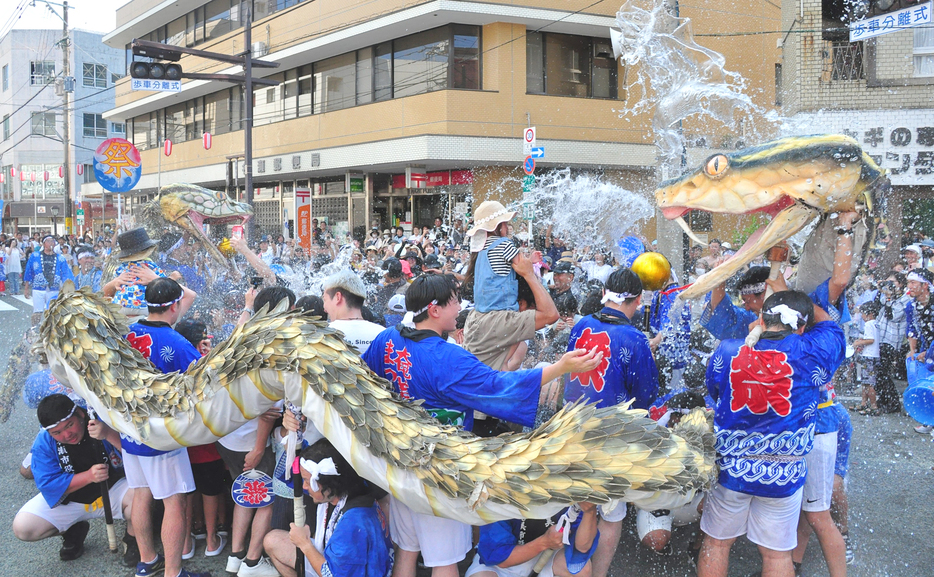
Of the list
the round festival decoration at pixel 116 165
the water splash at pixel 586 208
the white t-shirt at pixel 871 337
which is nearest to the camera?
the white t-shirt at pixel 871 337

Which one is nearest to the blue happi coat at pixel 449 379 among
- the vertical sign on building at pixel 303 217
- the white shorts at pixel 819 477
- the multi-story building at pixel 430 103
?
the white shorts at pixel 819 477

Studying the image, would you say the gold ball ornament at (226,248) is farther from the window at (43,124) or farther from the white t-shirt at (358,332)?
the window at (43,124)

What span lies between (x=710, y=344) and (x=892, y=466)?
6.25ft

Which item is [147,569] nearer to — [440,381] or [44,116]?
[440,381]

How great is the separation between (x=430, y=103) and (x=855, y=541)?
15.0m

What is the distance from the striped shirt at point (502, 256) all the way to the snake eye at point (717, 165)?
3.84ft

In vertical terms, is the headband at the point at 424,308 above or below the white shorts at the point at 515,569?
above

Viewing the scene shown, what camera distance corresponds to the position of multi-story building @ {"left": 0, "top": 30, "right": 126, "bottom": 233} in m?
39.5

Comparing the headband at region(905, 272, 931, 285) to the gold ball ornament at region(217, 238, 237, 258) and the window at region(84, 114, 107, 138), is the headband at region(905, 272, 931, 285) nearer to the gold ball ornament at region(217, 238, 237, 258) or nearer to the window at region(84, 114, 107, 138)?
the gold ball ornament at region(217, 238, 237, 258)

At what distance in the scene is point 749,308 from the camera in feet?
13.4

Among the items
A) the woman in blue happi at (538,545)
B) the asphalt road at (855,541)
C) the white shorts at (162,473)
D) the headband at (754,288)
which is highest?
the headband at (754,288)

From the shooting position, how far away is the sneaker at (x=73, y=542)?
4258 mm

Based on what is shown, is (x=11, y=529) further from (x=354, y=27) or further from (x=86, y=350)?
(x=354, y=27)

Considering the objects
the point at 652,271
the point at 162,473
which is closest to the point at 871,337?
the point at 652,271
